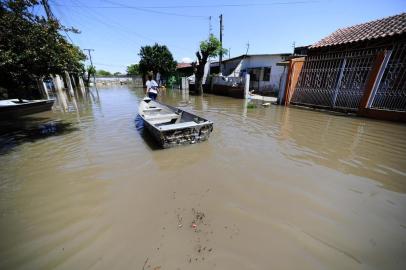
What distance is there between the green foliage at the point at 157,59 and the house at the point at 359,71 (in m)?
26.4

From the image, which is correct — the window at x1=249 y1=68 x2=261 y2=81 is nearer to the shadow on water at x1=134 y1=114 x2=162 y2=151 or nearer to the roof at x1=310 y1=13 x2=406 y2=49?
the roof at x1=310 y1=13 x2=406 y2=49

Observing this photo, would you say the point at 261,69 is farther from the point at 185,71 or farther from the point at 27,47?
the point at 27,47

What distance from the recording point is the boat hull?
9688 millimetres

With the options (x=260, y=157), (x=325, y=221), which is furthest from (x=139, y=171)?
(x=325, y=221)

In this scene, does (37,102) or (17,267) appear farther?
(37,102)

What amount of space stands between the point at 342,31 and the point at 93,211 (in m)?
15.8

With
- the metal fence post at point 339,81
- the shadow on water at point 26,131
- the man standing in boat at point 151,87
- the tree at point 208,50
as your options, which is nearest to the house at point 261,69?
the tree at point 208,50

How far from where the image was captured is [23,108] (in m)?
10.5

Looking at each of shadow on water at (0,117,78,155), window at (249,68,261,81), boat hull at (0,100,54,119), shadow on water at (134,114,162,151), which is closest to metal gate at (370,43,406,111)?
shadow on water at (134,114,162,151)

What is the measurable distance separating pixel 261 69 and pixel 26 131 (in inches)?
790

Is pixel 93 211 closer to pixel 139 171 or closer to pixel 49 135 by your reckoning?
pixel 139 171

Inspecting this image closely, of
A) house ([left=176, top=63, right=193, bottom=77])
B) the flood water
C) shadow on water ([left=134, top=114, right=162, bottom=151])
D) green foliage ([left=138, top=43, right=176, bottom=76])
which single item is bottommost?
shadow on water ([left=134, top=114, right=162, bottom=151])

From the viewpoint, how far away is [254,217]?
288 cm

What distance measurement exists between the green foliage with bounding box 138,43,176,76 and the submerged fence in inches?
1050
